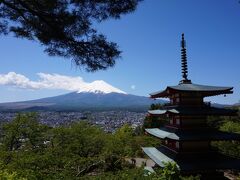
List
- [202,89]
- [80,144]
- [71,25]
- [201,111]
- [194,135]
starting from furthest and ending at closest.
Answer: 1. [80,144]
2. [202,89]
3. [201,111]
4. [194,135]
5. [71,25]

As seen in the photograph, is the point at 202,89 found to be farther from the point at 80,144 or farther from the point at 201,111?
the point at 80,144

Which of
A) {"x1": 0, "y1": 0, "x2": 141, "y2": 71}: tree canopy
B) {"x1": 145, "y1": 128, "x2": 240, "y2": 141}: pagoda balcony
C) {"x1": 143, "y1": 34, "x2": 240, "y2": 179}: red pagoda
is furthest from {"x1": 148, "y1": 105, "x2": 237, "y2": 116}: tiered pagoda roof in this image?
{"x1": 0, "y1": 0, "x2": 141, "y2": 71}: tree canopy

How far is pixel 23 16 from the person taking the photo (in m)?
9.55

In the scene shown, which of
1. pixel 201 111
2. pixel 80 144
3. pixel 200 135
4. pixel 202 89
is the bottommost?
pixel 80 144

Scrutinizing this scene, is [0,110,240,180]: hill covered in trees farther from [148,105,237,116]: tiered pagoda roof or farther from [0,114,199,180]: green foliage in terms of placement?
[148,105,237,116]: tiered pagoda roof

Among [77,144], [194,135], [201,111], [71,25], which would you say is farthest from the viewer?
[77,144]

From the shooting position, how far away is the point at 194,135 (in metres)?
15.4

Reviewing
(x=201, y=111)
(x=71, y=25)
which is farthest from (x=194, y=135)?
(x=71, y=25)

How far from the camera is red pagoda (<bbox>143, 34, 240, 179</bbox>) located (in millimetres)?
15078

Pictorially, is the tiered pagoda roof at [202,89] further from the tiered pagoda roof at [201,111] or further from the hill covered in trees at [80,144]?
the hill covered in trees at [80,144]

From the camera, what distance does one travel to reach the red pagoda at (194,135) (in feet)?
49.5

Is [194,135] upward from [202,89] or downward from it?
downward

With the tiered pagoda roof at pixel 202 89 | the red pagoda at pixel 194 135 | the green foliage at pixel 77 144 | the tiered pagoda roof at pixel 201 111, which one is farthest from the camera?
the green foliage at pixel 77 144

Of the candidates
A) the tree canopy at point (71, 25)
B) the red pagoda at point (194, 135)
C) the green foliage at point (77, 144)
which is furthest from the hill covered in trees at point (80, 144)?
the tree canopy at point (71, 25)
